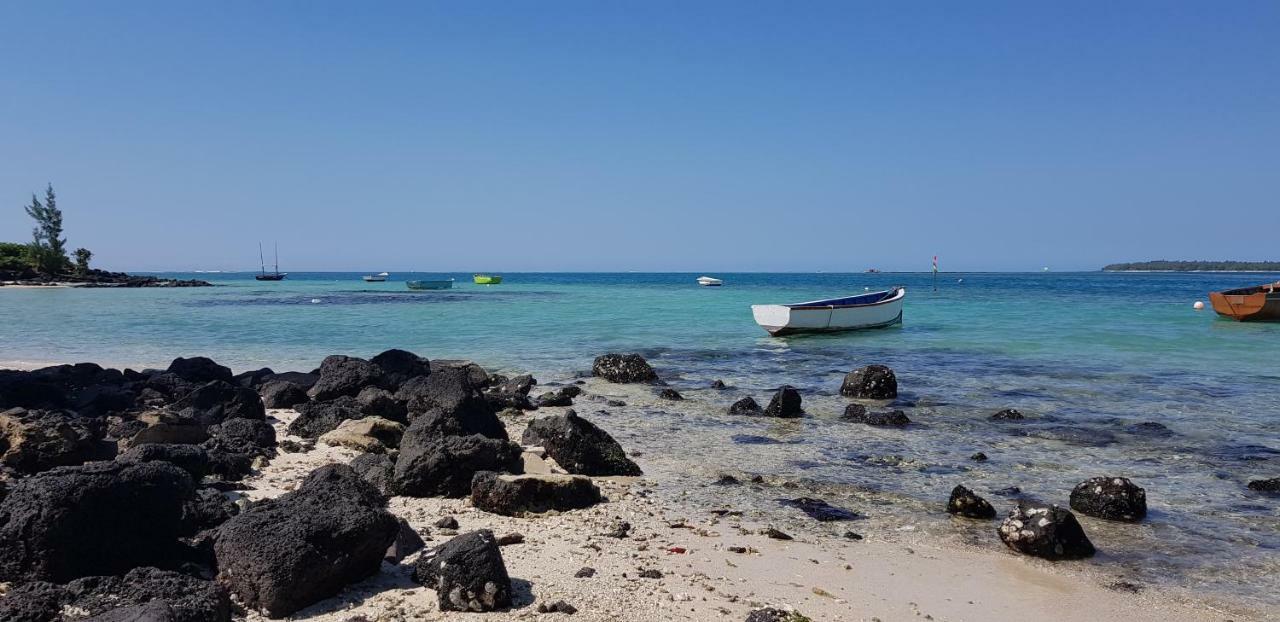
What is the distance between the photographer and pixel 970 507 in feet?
23.6

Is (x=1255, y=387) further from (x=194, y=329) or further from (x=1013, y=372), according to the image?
(x=194, y=329)

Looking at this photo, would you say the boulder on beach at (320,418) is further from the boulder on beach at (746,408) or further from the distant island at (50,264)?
the distant island at (50,264)

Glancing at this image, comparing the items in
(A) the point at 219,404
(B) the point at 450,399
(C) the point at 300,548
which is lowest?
(A) the point at 219,404

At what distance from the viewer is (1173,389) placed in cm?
1496

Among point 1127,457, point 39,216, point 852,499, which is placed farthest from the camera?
point 39,216

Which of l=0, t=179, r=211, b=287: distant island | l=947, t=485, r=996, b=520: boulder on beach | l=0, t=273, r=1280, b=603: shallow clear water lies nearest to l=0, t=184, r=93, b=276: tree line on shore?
l=0, t=179, r=211, b=287: distant island

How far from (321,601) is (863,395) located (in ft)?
36.3

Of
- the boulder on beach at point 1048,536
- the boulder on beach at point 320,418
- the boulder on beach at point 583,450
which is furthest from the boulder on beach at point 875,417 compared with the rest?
the boulder on beach at point 320,418

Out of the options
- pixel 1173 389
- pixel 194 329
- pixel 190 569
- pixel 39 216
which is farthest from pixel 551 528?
pixel 39 216

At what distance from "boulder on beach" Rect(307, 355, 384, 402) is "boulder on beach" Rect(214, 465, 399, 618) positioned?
749 centimetres

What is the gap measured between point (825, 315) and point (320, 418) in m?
19.6

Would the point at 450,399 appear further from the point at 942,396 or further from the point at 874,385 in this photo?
the point at 942,396

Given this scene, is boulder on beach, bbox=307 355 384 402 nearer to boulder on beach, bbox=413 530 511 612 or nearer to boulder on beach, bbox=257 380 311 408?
boulder on beach, bbox=257 380 311 408

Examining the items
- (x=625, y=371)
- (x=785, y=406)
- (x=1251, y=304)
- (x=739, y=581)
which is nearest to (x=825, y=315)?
(x=625, y=371)
